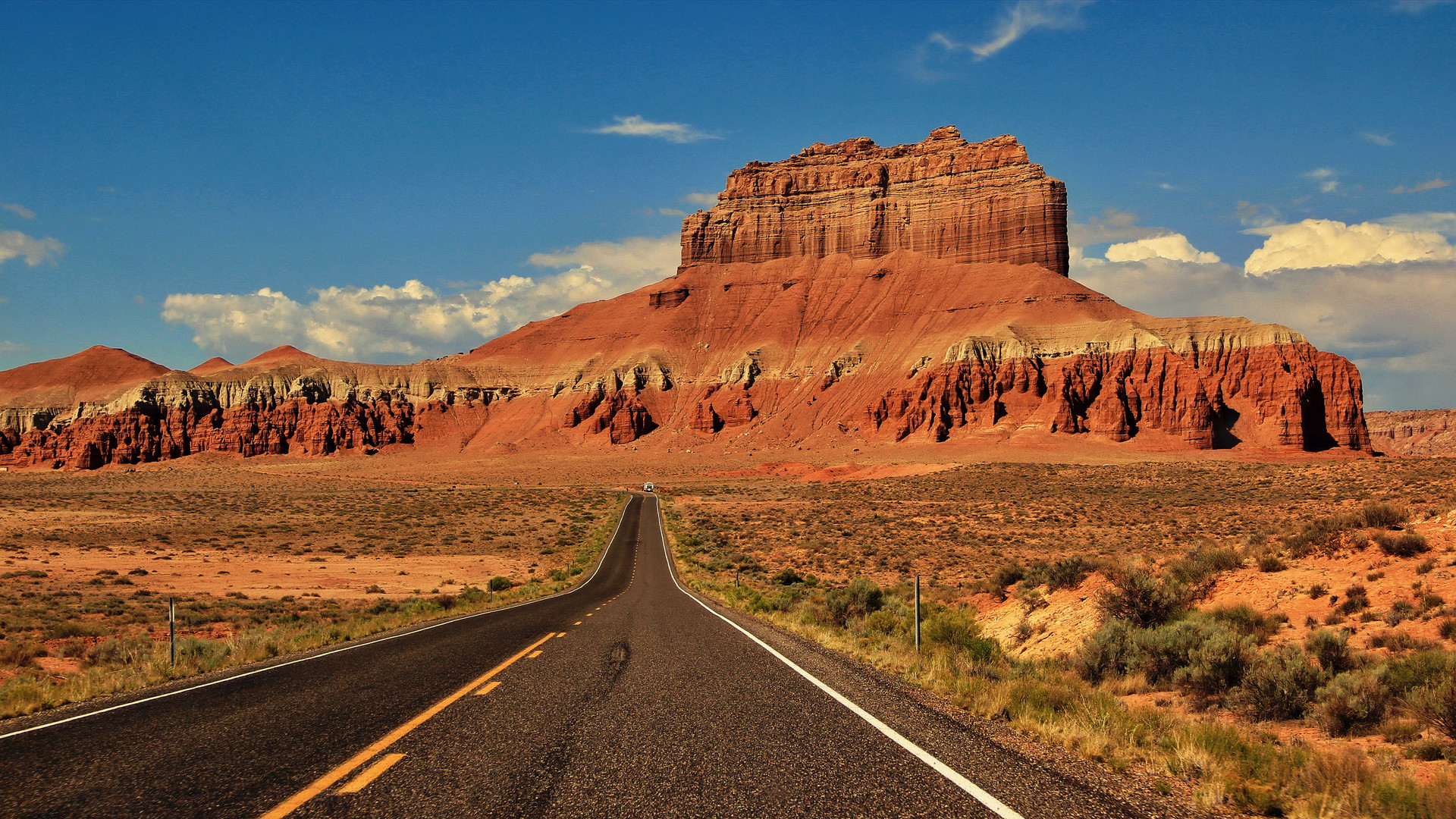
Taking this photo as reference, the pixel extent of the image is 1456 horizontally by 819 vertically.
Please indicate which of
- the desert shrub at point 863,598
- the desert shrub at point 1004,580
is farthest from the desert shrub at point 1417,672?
the desert shrub at point 1004,580

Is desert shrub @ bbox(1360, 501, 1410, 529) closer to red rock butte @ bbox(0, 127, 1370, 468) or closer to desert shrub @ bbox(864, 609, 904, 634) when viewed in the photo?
desert shrub @ bbox(864, 609, 904, 634)

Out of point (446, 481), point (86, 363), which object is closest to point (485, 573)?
point (446, 481)

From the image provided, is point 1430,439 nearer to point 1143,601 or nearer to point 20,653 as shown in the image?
point 1143,601

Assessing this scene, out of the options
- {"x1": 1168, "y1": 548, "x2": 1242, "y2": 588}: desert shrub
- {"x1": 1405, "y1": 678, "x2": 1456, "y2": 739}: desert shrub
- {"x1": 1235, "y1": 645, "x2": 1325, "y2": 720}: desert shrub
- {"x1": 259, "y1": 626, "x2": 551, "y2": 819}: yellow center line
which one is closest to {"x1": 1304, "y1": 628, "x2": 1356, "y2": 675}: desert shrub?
{"x1": 1235, "y1": 645, "x2": 1325, "y2": 720}: desert shrub

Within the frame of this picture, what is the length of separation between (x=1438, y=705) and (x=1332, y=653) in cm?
260

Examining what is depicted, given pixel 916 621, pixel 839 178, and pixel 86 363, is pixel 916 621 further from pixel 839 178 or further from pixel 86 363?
pixel 86 363

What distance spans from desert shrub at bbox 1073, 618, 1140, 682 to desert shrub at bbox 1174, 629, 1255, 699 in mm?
1181

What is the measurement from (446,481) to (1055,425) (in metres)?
76.5

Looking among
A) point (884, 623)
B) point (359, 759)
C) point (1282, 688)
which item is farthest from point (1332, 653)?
point (359, 759)

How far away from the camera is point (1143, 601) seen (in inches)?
523

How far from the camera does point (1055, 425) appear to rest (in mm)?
97250

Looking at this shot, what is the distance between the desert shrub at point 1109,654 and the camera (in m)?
11.2

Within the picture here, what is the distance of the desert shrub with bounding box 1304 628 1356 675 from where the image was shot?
9328 millimetres

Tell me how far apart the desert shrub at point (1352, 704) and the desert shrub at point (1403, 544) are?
6305 mm
